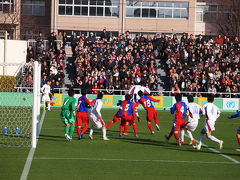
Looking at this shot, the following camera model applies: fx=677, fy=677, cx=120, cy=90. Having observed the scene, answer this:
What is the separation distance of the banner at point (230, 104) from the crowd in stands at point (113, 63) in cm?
463

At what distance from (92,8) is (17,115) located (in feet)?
120

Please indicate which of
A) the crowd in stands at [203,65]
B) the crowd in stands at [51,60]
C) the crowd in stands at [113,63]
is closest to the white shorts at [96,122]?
the crowd in stands at [51,60]

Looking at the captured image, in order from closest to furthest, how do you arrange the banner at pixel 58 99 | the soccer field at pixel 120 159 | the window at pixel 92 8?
the soccer field at pixel 120 159 → the banner at pixel 58 99 → the window at pixel 92 8

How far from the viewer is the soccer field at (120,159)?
48.2 ft

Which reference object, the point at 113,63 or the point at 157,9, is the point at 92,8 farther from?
the point at 113,63

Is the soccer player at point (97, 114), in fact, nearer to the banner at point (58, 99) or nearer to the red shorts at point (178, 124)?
the red shorts at point (178, 124)

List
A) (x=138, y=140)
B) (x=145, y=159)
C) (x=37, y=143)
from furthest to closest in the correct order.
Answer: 1. (x=138, y=140)
2. (x=37, y=143)
3. (x=145, y=159)

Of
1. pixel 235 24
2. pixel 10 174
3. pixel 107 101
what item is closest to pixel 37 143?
pixel 10 174

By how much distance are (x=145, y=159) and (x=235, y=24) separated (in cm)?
5362

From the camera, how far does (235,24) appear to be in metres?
69.1

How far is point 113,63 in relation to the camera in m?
44.1

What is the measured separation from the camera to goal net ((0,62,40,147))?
19.3m

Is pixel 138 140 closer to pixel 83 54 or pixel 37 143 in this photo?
pixel 37 143

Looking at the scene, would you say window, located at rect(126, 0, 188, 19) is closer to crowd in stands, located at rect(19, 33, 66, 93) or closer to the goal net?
crowd in stands, located at rect(19, 33, 66, 93)
